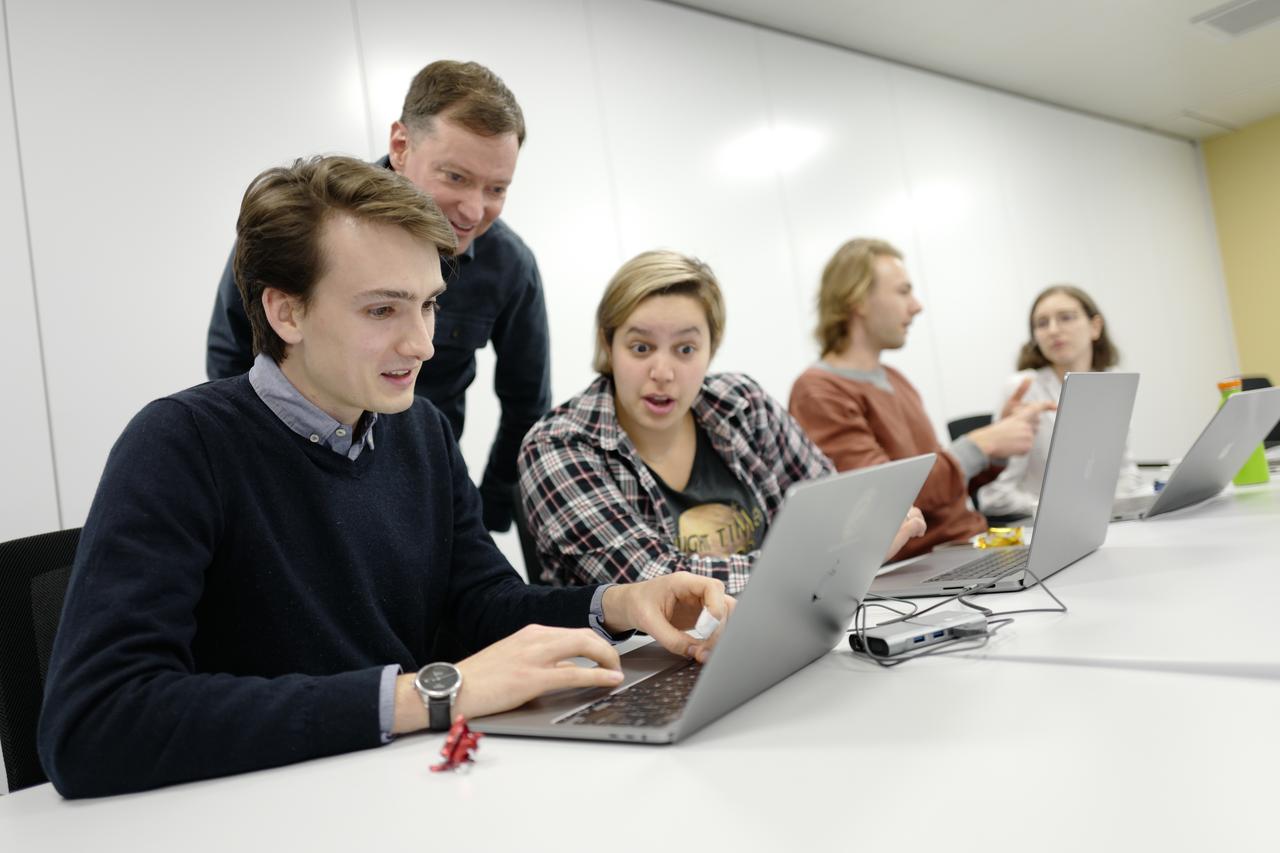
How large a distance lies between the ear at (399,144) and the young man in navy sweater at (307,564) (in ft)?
2.42

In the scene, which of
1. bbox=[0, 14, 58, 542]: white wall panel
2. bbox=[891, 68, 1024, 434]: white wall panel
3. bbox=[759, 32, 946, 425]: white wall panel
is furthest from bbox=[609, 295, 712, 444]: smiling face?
bbox=[891, 68, 1024, 434]: white wall panel

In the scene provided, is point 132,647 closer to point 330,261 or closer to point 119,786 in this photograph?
point 119,786

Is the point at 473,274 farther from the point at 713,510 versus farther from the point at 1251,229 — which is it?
the point at 1251,229

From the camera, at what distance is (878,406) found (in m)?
2.51

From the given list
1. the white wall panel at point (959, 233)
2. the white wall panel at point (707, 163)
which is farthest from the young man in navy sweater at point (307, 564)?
the white wall panel at point (959, 233)

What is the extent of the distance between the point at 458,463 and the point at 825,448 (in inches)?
49.1

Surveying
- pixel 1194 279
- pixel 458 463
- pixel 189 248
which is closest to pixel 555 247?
pixel 189 248

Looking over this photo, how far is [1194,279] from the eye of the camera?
7488mm

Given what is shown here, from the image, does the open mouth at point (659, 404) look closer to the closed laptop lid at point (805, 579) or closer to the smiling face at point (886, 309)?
the closed laptop lid at point (805, 579)

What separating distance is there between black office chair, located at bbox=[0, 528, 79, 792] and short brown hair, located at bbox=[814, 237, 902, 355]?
2.00 metres

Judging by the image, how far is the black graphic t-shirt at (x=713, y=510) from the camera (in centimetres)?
175

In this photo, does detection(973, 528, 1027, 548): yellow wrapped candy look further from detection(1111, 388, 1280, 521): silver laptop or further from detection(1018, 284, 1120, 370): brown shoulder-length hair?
detection(1018, 284, 1120, 370): brown shoulder-length hair

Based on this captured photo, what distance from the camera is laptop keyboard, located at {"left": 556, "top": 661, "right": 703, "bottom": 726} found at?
2.73ft

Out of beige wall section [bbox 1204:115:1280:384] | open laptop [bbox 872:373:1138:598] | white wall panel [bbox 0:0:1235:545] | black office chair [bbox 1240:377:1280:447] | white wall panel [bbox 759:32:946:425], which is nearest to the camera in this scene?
open laptop [bbox 872:373:1138:598]
